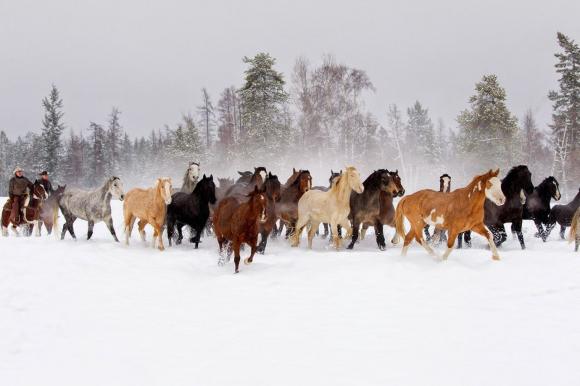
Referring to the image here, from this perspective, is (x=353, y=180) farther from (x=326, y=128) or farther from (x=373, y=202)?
(x=326, y=128)

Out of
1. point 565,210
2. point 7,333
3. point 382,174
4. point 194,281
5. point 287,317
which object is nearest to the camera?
point 7,333

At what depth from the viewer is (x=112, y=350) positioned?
169 inches

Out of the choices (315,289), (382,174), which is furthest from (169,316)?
(382,174)

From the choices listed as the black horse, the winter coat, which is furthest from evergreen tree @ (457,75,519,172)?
the winter coat

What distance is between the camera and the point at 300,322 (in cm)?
490

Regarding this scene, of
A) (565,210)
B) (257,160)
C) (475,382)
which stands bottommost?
(475,382)

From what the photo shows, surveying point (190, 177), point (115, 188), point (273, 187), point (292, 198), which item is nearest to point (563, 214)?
Result: point (292, 198)

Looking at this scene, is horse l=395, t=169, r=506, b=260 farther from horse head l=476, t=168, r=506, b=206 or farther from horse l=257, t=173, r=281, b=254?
horse l=257, t=173, r=281, b=254

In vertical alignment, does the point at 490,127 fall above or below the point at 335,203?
above

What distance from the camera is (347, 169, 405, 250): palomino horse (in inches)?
379

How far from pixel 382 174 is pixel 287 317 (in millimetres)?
5495

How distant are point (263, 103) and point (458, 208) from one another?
93.1 feet

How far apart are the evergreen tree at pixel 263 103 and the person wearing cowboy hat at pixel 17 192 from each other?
70.1 feet

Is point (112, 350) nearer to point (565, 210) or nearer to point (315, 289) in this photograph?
point (315, 289)
